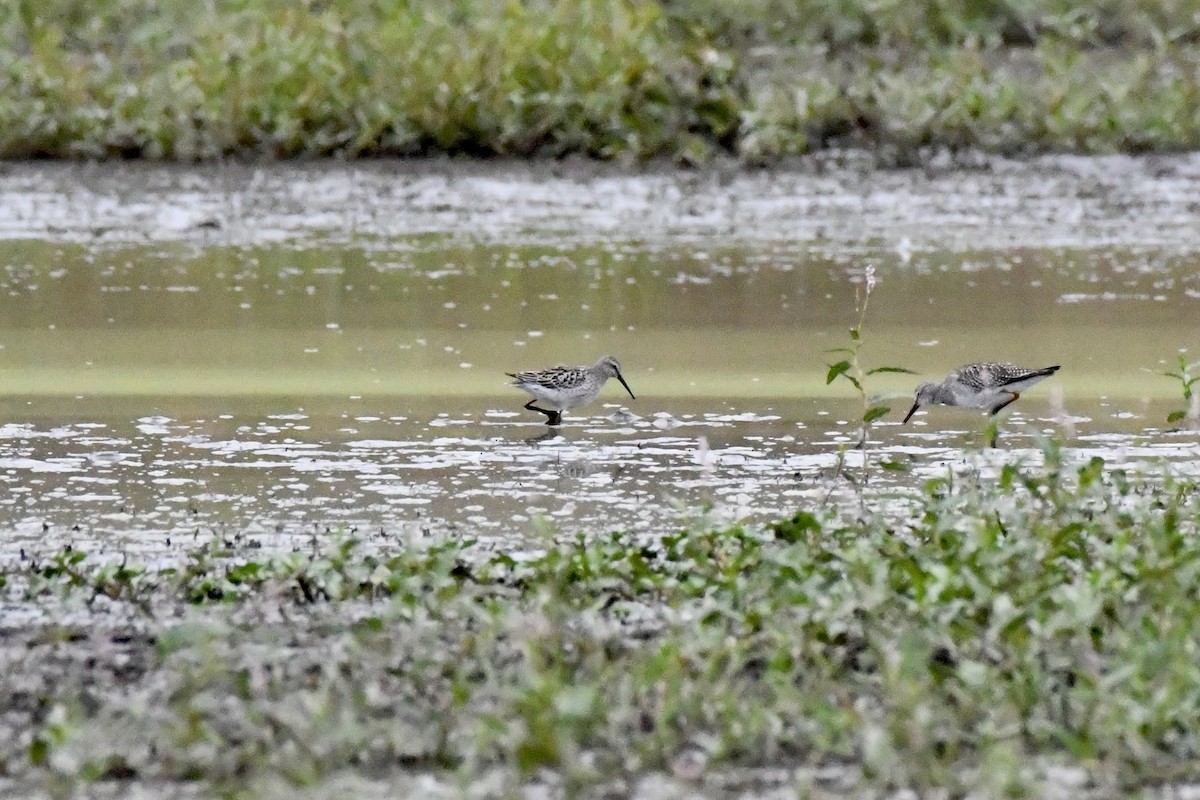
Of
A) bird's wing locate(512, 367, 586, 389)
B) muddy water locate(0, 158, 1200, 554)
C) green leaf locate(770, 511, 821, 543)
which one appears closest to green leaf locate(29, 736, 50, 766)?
muddy water locate(0, 158, 1200, 554)

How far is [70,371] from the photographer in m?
10.6

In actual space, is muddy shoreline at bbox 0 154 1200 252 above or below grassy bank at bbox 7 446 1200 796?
above

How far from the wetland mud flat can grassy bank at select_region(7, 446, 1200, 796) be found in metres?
0.02

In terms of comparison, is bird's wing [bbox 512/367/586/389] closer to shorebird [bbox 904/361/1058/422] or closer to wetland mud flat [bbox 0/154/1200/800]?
wetland mud flat [bbox 0/154/1200/800]

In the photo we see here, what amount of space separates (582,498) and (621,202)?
8.03 m

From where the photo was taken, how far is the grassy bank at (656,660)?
4.96 m

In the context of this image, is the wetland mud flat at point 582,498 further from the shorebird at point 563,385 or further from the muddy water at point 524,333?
the shorebird at point 563,385

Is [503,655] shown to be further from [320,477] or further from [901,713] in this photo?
[320,477]

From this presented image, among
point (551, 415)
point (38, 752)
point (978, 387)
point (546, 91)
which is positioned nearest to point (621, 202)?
point (546, 91)

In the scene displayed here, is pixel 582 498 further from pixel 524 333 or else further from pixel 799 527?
pixel 524 333

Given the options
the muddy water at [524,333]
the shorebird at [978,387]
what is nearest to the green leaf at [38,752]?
the muddy water at [524,333]

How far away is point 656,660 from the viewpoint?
208 inches

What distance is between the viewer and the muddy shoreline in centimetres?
1495

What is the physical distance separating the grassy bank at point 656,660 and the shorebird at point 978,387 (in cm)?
227
